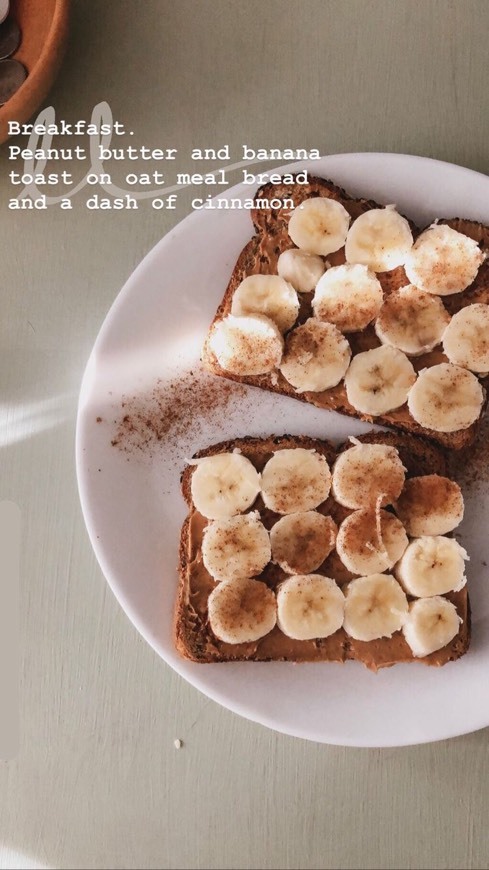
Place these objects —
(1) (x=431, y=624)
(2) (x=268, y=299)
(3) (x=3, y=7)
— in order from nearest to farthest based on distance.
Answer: (1) (x=431, y=624) → (2) (x=268, y=299) → (3) (x=3, y=7)

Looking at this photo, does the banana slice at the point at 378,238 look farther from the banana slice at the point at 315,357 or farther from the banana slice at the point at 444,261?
the banana slice at the point at 315,357

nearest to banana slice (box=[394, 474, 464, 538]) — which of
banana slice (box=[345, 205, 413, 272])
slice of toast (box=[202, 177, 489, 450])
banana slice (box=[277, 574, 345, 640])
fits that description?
slice of toast (box=[202, 177, 489, 450])

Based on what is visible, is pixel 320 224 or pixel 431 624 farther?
pixel 320 224

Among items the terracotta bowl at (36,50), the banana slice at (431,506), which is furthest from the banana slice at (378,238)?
the terracotta bowl at (36,50)

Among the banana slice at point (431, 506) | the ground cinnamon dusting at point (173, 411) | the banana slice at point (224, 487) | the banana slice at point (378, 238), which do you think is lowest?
the banana slice at point (431, 506)

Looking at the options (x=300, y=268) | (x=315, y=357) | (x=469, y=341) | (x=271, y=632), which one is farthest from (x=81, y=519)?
(x=469, y=341)

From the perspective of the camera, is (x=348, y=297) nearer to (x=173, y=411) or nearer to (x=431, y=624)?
(x=173, y=411)
